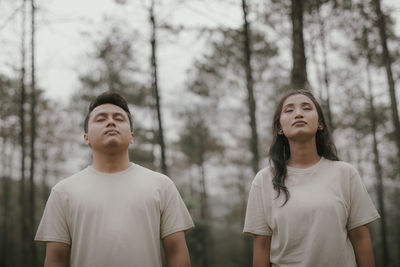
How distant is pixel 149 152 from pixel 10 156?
7.55 meters

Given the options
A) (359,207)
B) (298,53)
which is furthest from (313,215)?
(298,53)

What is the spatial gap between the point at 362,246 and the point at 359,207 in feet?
0.93

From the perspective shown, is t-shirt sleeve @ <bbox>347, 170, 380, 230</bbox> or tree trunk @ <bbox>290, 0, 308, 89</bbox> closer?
t-shirt sleeve @ <bbox>347, 170, 380, 230</bbox>

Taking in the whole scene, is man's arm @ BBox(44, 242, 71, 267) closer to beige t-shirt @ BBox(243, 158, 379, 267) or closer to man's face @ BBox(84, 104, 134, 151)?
man's face @ BBox(84, 104, 134, 151)

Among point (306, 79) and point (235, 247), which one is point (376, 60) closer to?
point (306, 79)

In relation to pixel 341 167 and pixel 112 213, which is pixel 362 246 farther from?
pixel 112 213

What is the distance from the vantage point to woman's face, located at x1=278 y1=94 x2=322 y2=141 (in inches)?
110

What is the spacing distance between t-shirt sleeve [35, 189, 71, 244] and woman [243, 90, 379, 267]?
54.3 inches

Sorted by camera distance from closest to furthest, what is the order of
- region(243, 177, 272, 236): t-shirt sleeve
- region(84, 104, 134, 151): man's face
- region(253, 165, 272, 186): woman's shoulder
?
region(84, 104, 134, 151): man's face, region(243, 177, 272, 236): t-shirt sleeve, region(253, 165, 272, 186): woman's shoulder

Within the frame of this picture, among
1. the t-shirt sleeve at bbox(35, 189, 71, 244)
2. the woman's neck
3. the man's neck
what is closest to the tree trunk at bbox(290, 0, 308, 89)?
the woman's neck

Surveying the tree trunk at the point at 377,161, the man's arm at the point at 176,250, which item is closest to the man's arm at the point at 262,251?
the man's arm at the point at 176,250

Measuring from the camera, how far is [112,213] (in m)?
2.51

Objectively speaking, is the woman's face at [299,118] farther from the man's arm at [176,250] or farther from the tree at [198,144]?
the tree at [198,144]

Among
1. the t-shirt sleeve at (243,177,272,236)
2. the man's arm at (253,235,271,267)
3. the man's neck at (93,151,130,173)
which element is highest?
the man's neck at (93,151,130,173)
